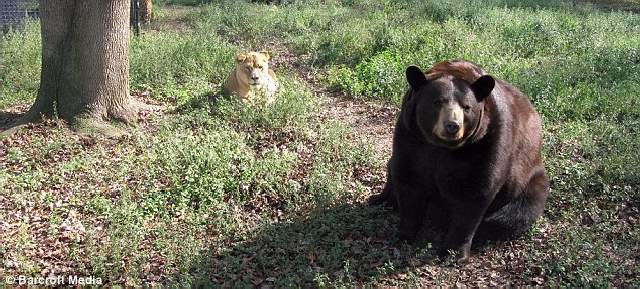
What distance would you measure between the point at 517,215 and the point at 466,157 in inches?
39.2

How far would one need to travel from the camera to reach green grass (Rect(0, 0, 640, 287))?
209 inches

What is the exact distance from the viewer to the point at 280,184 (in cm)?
658

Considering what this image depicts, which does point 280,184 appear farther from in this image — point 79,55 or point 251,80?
point 79,55

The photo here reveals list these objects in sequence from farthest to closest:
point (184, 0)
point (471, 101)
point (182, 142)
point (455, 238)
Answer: point (184, 0), point (182, 142), point (455, 238), point (471, 101)

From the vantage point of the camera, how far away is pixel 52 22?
25.5 ft

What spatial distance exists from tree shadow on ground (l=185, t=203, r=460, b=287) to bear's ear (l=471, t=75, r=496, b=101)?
1.33 metres

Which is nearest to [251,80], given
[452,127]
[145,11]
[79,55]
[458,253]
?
[79,55]

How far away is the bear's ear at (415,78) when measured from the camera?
4894mm

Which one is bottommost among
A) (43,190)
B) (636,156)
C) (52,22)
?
(43,190)

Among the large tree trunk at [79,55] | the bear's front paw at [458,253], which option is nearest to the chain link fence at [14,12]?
the large tree trunk at [79,55]

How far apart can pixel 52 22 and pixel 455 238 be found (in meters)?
5.70

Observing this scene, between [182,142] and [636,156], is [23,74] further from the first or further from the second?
[636,156]

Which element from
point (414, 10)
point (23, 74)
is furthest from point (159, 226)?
point (414, 10)

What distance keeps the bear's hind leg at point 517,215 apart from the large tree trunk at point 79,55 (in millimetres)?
5158
